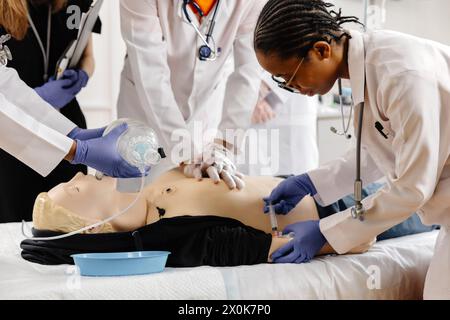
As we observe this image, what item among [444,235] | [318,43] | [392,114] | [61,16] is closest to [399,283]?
[444,235]

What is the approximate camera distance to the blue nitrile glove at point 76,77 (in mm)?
2258

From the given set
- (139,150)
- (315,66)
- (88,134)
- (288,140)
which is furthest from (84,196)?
(288,140)

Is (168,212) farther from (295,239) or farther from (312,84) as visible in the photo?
(312,84)

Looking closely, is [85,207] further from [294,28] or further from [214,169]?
[294,28]

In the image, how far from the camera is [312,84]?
1.46 m

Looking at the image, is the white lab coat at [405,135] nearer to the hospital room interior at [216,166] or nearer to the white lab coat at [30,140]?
the hospital room interior at [216,166]

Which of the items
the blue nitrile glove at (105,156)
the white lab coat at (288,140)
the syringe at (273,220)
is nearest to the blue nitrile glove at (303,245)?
the syringe at (273,220)

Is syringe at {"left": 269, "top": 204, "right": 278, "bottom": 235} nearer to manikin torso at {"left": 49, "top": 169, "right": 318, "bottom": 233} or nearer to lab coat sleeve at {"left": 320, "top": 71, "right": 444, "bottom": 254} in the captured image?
manikin torso at {"left": 49, "top": 169, "right": 318, "bottom": 233}

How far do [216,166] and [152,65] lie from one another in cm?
46

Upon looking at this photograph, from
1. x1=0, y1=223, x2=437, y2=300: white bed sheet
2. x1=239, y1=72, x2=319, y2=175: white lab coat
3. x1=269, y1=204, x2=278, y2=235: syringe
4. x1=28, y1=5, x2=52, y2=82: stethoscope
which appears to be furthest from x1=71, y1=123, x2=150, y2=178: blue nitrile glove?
x1=239, y1=72, x2=319, y2=175: white lab coat

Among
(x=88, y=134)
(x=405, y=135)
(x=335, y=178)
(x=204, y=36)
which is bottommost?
(x=335, y=178)

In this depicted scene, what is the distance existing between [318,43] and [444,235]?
541mm

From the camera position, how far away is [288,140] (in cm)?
290

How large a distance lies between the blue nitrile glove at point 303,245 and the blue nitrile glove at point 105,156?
438 millimetres
